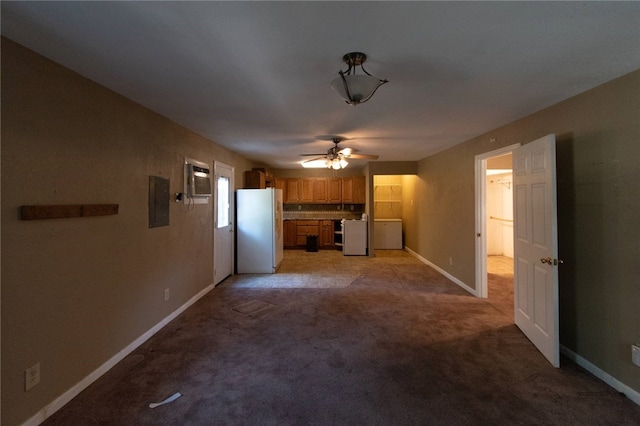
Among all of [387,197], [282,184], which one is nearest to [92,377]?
[282,184]

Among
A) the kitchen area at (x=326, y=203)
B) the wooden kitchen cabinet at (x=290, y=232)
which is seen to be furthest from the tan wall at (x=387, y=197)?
the wooden kitchen cabinet at (x=290, y=232)

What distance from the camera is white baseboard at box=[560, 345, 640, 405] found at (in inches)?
75.9

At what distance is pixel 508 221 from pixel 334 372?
20.6 ft

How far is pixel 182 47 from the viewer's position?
167cm

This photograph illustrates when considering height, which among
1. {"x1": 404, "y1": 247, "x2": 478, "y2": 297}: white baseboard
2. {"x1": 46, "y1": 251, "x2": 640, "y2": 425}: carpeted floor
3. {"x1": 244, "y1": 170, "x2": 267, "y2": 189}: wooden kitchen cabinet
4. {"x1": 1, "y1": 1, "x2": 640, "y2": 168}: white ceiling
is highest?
{"x1": 1, "y1": 1, "x2": 640, "y2": 168}: white ceiling

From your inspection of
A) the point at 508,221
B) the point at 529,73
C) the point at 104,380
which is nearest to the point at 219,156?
the point at 104,380

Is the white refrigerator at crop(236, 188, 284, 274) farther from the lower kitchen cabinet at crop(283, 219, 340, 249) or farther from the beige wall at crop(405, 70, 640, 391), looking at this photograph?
the beige wall at crop(405, 70, 640, 391)

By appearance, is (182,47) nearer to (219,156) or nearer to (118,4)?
(118,4)

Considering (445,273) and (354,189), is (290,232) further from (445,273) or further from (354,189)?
(445,273)

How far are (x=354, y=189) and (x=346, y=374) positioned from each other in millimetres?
6024

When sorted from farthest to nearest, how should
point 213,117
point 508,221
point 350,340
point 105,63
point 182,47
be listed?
point 508,221
point 213,117
point 350,340
point 105,63
point 182,47

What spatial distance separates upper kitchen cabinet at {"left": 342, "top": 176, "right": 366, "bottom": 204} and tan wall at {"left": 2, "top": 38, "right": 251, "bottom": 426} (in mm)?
5403

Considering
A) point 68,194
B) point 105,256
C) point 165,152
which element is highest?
point 165,152

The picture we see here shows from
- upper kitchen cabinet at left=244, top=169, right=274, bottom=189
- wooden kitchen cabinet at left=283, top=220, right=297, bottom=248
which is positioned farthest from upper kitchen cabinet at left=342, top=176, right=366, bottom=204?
upper kitchen cabinet at left=244, top=169, right=274, bottom=189
